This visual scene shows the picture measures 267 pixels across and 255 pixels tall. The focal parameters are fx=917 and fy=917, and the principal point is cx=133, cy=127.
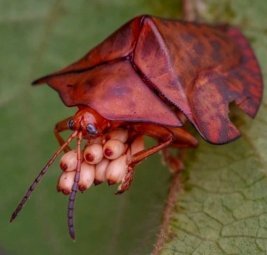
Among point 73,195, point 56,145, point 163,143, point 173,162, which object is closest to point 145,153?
point 163,143

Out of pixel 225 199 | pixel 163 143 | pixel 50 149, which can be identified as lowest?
pixel 225 199

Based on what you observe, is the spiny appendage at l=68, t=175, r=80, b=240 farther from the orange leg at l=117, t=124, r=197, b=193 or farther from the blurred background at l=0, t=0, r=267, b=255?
the blurred background at l=0, t=0, r=267, b=255

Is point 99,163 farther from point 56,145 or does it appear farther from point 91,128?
point 56,145

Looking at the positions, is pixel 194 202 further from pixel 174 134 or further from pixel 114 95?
pixel 114 95

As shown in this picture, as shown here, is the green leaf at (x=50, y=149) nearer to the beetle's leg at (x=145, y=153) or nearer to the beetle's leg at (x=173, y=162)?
the beetle's leg at (x=173, y=162)

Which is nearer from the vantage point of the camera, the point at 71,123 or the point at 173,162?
the point at 71,123
